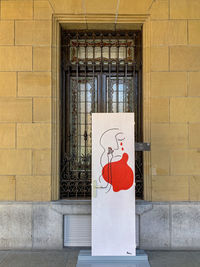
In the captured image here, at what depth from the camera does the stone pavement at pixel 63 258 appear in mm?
4273

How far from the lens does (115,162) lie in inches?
163

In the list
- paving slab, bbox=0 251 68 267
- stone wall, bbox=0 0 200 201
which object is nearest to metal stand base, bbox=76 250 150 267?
paving slab, bbox=0 251 68 267

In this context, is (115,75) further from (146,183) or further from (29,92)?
(146,183)

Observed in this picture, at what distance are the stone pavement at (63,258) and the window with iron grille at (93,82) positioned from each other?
1914mm

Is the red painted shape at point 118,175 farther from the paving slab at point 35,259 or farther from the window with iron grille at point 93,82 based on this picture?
the paving slab at point 35,259

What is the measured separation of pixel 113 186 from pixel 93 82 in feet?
8.45

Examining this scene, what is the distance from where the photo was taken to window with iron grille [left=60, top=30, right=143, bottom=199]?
542 centimetres

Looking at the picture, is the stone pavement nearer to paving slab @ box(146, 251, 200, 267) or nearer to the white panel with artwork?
paving slab @ box(146, 251, 200, 267)

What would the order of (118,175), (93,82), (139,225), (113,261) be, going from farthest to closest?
(93,82), (139,225), (118,175), (113,261)

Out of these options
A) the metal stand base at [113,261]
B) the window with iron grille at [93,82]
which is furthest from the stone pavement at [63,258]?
the window with iron grille at [93,82]

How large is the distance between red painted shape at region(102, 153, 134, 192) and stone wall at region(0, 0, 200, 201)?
42.9 inches

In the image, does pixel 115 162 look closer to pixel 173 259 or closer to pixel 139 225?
pixel 139 225

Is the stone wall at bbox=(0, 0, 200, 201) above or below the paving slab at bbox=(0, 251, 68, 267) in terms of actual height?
above

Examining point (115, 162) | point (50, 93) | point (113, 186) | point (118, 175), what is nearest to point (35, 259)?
point (113, 186)
